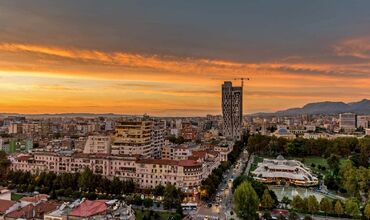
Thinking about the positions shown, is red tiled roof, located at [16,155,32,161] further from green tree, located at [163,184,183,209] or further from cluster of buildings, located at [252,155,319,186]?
cluster of buildings, located at [252,155,319,186]

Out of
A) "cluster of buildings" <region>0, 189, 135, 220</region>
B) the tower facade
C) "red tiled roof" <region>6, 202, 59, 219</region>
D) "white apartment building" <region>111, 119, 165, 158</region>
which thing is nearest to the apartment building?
"white apartment building" <region>111, 119, 165, 158</region>

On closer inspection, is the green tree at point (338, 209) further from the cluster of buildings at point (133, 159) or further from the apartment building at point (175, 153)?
the apartment building at point (175, 153)

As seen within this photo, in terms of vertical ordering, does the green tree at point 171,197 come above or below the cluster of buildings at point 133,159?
below

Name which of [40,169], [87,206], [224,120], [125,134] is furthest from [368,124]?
[87,206]

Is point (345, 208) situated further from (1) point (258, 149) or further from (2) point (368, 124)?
(2) point (368, 124)

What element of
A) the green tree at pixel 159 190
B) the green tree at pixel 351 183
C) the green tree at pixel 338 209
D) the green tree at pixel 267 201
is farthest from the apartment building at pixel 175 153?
the green tree at pixel 338 209

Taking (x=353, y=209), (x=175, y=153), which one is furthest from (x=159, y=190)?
(x=353, y=209)

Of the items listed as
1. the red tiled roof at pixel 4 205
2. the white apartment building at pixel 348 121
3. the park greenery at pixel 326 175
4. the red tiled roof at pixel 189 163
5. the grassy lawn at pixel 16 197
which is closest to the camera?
the red tiled roof at pixel 4 205

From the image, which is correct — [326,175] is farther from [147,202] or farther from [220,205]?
[147,202]
